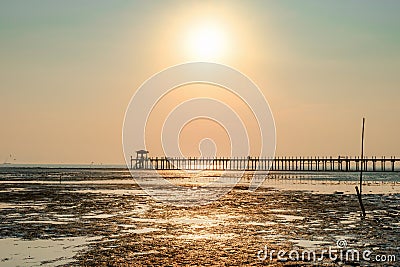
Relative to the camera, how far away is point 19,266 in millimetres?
15164

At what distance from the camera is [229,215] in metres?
28.0

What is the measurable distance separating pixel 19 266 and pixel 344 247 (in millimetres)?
10559

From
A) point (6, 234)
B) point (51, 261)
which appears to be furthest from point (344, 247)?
point (6, 234)

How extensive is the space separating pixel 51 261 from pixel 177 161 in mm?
178640

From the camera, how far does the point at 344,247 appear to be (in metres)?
17.8

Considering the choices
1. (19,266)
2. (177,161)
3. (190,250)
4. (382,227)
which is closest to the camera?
(19,266)

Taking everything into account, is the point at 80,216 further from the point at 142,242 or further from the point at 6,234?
the point at 142,242

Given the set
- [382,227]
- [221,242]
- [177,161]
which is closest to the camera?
[221,242]

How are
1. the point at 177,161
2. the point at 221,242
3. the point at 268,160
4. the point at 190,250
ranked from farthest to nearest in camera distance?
the point at 177,161, the point at 268,160, the point at 221,242, the point at 190,250

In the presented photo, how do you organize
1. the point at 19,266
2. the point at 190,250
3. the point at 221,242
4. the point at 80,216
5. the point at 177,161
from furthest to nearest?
the point at 177,161
the point at 80,216
the point at 221,242
the point at 190,250
the point at 19,266

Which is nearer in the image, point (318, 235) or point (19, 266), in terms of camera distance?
point (19, 266)

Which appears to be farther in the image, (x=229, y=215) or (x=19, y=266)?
(x=229, y=215)

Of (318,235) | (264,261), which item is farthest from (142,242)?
(318,235)

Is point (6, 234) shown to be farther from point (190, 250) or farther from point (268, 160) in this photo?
point (268, 160)
